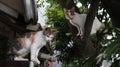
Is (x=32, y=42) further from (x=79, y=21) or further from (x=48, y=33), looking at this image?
(x=79, y=21)

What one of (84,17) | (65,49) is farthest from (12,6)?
(65,49)

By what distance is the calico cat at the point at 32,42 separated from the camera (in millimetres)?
2922

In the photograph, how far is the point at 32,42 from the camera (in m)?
2.96

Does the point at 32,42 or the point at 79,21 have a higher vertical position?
the point at 79,21

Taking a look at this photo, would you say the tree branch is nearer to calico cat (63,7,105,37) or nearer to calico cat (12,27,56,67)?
calico cat (63,7,105,37)

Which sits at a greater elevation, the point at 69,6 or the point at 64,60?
the point at 69,6

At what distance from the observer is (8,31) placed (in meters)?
3.30

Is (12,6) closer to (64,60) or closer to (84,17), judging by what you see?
(84,17)

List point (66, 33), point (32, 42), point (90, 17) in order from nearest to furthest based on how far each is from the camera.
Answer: point (32, 42) → point (90, 17) → point (66, 33)

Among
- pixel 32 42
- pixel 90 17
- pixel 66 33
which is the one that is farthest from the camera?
pixel 66 33

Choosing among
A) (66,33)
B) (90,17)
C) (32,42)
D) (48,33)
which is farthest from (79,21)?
(66,33)

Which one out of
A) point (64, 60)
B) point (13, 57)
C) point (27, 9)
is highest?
point (27, 9)

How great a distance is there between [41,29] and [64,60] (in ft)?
14.2

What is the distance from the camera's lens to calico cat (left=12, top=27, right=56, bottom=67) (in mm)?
2922
